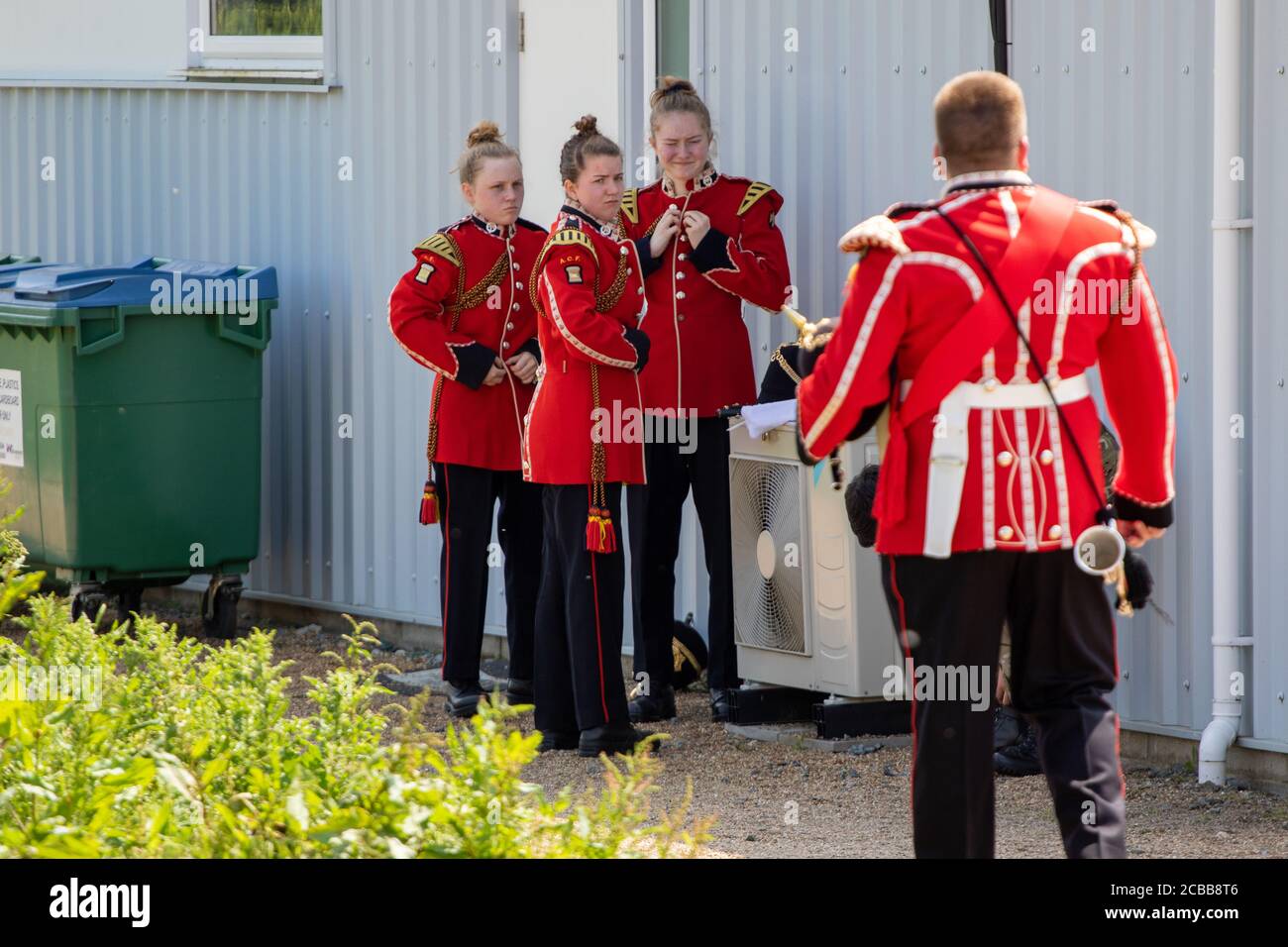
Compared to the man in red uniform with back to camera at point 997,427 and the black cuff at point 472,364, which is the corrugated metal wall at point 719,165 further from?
the man in red uniform with back to camera at point 997,427

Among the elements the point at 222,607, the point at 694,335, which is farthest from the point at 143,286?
the point at 694,335

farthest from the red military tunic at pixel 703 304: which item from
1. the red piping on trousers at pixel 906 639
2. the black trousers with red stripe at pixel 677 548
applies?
the red piping on trousers at pixel 906 639

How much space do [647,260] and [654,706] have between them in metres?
1.55

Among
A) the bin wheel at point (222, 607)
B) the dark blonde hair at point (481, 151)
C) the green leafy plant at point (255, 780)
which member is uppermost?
the dark blonde hair at point (481, 151)

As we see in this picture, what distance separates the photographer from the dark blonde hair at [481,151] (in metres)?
7.13

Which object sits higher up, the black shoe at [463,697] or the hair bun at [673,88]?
the hair bun at [673,88]

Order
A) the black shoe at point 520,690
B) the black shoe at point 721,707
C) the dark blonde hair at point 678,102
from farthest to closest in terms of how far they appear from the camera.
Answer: the black shoe at point 520,690
the black shoe at point 721,707
the dark blonde hair at point 678,102

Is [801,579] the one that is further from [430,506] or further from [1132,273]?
[1132,273]

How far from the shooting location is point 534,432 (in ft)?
21.3

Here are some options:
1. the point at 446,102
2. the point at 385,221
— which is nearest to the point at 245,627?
the point at 385,221

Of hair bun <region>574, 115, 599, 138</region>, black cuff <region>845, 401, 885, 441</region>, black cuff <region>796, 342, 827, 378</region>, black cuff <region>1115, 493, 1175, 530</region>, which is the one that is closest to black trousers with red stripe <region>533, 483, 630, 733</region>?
hair bun <region>574, 115, 599, 138</region>

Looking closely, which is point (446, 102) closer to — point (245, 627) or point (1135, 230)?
point (245, 627)

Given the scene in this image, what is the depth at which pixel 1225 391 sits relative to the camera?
6.09m

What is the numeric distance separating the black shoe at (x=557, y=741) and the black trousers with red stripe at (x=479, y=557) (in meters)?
0.71
